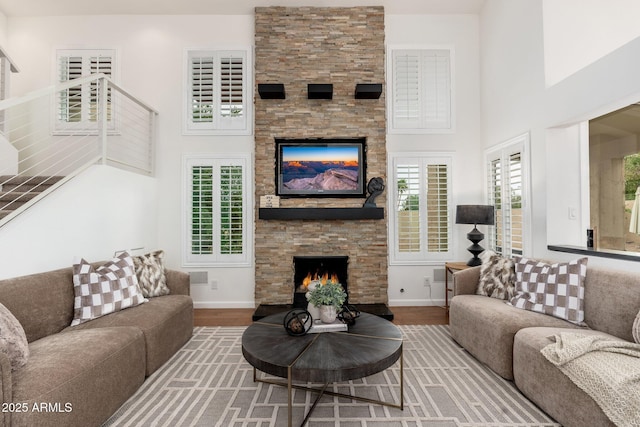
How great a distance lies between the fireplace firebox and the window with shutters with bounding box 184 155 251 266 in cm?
76

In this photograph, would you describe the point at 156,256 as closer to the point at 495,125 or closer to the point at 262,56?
the point at 262,56

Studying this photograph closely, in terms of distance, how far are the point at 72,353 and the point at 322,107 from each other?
374cm

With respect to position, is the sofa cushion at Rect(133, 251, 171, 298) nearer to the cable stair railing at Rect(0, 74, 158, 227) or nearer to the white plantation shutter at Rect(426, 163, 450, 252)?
the cable stair railing at Rect(0, 74, 158, 227)

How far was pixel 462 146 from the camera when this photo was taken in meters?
4.49

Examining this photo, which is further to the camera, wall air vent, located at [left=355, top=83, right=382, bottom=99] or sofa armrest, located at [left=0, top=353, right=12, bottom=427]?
wall air vent, located at [left=355, top=83, right=382, bottom=99]

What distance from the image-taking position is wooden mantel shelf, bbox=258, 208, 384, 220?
13.5ft

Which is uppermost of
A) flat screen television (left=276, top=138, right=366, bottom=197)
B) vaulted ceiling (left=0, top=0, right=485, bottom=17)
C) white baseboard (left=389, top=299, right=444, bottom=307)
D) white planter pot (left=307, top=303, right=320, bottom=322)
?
vaulted ceiling (left=0, top=0, right=485, bottom=17)

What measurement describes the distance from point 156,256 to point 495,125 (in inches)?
179

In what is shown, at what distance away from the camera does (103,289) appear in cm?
256

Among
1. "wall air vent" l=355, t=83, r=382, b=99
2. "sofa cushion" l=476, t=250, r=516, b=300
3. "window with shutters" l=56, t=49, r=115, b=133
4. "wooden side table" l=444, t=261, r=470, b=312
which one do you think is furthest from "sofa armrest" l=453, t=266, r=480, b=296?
"window with shutters" l=56, t=49, r=115, b=133

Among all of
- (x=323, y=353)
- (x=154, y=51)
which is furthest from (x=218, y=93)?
(x=323, y=353)

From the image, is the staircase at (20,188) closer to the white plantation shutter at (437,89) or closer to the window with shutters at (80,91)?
the window with shutters at (80,91)

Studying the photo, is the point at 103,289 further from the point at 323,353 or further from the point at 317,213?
the point at 317,213

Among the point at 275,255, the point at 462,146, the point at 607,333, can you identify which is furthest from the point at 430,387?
the point at 462,146
